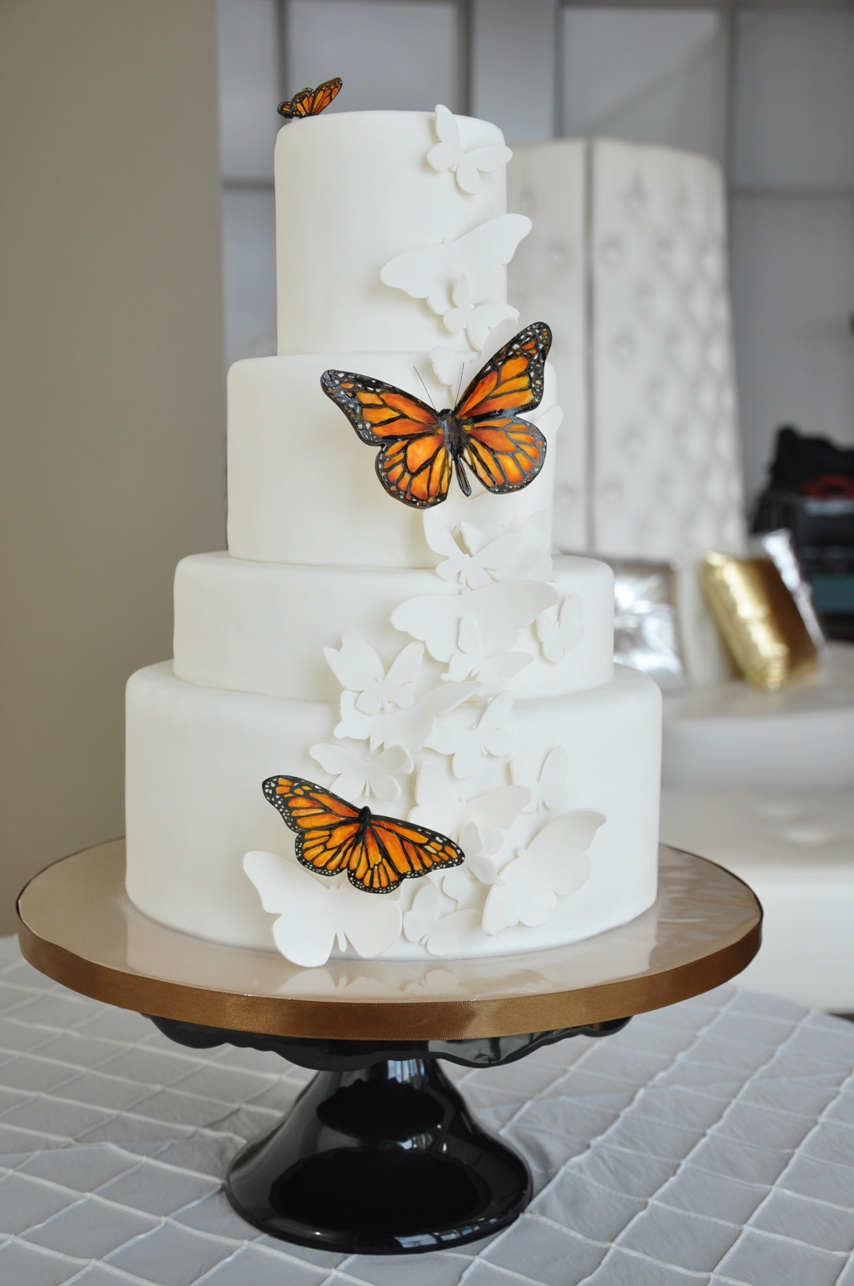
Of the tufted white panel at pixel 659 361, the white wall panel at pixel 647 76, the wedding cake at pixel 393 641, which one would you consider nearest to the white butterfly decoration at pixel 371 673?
the wedding cake at pixel 393 641

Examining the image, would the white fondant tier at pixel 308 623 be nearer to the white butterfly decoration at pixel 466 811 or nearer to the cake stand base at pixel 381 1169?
the white butterfly decoration at pixel 466 811

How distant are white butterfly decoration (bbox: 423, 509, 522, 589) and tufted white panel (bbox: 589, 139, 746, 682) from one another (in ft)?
7.34

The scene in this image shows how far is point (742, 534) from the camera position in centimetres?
372

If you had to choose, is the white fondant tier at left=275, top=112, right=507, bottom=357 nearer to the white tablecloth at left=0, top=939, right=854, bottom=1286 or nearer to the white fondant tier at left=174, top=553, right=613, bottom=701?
the white fondant tier at left=174, top=553, right=613, bottom=701

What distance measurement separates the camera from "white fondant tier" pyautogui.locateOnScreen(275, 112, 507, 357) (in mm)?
1191

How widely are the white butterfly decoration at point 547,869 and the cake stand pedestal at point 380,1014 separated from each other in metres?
0.05

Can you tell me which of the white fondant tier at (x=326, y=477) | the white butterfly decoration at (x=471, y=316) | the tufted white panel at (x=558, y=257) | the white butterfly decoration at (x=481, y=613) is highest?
the tufted white panel at (x=558, y=257)

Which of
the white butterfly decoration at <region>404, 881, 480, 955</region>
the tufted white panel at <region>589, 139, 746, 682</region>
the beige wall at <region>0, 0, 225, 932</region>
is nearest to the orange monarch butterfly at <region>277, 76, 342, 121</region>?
the white butterfly decoration at <region>404, 881, 480, 955</region>

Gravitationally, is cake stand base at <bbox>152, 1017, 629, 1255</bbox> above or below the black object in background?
below

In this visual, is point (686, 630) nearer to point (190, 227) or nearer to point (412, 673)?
point (190, 227)

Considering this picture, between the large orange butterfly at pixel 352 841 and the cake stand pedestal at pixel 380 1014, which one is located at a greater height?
the large orange butterfly at pixel 352 841

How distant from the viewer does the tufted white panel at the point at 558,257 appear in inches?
126

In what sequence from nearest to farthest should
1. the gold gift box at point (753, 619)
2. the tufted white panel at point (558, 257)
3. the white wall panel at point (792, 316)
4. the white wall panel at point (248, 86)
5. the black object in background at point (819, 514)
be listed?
1. the tufted white panel at point (558, 257)
2. the gold gift box at point (753, 619)
3. the black object in background at point (819, 514)
4. the white wall panel at point (248, 86)
5. the white wall panel at point (792, 316)

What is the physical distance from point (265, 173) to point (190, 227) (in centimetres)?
349
